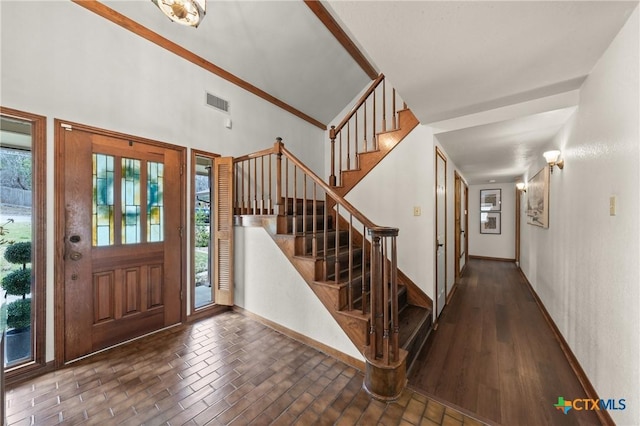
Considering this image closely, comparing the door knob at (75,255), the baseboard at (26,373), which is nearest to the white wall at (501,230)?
the door knob at (75,255)

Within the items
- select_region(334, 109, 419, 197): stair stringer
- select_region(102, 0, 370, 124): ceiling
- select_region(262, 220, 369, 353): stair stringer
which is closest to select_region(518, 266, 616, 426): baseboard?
select_region(262, 220, 369, 353): stair stringer

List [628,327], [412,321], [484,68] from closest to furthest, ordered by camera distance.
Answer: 1. [628,327]
2. [484,68]
3. [412,321]

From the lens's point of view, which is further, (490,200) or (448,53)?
(490,200)

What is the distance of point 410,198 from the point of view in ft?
9.95

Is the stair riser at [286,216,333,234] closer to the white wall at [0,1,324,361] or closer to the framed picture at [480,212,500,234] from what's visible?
the white wall at [0,1,324,361]

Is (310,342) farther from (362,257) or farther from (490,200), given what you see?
(490,200)

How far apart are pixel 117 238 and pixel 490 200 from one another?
8.48 metres

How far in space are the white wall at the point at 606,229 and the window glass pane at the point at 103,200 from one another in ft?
12.9

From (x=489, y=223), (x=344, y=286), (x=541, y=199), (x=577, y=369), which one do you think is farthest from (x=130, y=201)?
(x=489, y=223)

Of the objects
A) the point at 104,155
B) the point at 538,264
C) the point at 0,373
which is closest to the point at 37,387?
the point at 0,373

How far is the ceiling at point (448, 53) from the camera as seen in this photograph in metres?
1.35

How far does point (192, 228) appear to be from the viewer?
9.82ft

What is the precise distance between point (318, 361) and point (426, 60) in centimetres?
260

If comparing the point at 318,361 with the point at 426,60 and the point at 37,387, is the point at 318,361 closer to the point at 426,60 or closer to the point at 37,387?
the point at 37,387
